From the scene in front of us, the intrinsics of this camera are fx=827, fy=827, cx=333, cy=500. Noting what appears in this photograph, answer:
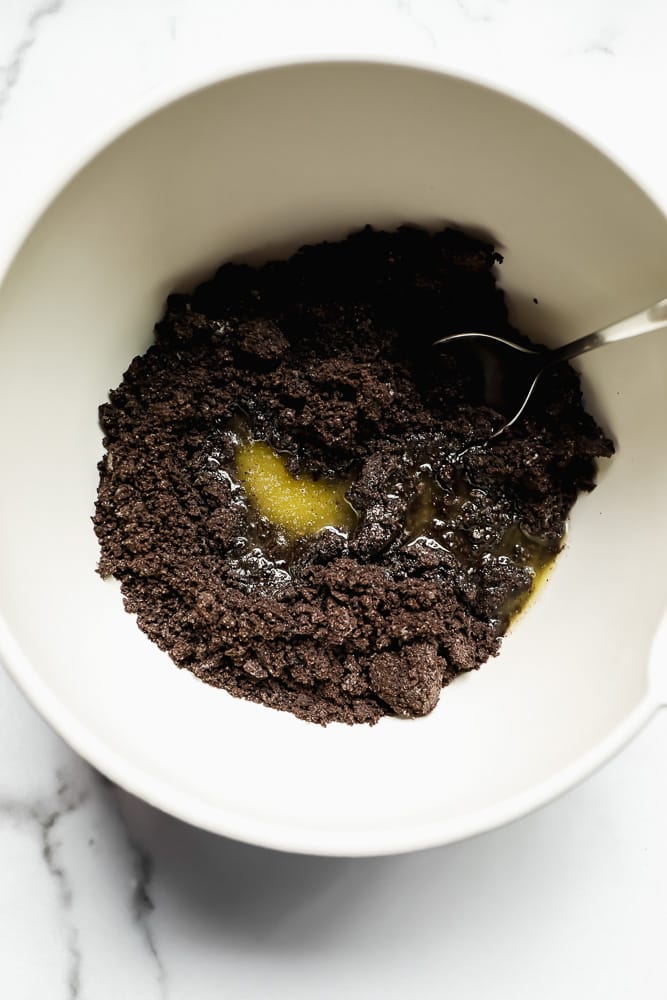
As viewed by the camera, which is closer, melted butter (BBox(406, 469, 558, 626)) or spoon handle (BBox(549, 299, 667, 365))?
spoon handle (BBox(549, 299, 667, 365))

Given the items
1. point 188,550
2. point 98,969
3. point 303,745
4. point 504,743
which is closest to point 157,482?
point 188,550

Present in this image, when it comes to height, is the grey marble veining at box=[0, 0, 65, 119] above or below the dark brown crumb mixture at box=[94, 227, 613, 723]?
above

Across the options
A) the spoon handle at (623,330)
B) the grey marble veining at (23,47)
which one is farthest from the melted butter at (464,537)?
the grey marble veining at (23,47)

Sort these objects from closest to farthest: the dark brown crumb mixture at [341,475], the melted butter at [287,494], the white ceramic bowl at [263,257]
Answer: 1. the white ceramic bowl at [263,257]
2. the dark brown crumb mixture at [341,475]
3. the melted butter at [287,494]

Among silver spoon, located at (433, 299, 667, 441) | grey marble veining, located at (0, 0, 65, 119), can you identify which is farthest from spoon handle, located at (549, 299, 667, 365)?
grey marble veining, located at (0, 0, 65, 119)

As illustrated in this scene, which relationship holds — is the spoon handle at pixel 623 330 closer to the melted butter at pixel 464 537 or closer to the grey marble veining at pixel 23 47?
the melted butter at pixel 464 537

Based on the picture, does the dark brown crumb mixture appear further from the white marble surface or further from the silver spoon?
the white marble surface
